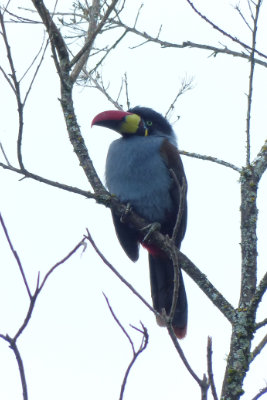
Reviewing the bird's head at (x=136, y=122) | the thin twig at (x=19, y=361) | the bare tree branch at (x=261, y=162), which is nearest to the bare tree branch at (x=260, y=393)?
the thin twig at (x=19, y=361)

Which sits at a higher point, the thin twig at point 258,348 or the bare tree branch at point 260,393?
the thin twig at point 258,348

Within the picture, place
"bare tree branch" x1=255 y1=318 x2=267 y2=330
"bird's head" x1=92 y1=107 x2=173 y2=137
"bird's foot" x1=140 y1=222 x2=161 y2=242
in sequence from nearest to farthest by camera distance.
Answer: "bare tree branch" x1=255 y1=318 x2=267 y2=330
"bird's foot" x1=140 y1=222 x2=161 y2=242
"bird's head" x1=92 y1=107 x2=173 y2=137

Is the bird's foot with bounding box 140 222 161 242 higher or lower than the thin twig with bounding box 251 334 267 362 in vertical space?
higher

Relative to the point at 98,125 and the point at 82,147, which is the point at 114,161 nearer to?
the point at 98,125

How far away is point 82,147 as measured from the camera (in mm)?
3490

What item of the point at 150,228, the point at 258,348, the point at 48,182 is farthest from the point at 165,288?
the point at 258,348

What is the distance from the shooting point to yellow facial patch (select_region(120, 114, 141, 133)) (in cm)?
418

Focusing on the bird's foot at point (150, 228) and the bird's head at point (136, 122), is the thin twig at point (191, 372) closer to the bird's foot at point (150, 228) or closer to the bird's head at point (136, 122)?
the bird's foot at point (150, 228)

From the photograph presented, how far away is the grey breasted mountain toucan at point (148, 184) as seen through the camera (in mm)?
3975

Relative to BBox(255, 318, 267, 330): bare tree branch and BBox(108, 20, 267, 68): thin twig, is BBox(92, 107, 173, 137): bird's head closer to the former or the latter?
BBox(108, 20, 267, 68): thin twig

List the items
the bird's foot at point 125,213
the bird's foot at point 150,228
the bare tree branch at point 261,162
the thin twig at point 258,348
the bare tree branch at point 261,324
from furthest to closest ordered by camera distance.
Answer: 1. the bird's foot at point 125,213
2. the bird's foot at point 150,228
3. the bare tree branch at point 261,162
4. the bare tree branch at point 261,324
5. the thin twig at point 258,348

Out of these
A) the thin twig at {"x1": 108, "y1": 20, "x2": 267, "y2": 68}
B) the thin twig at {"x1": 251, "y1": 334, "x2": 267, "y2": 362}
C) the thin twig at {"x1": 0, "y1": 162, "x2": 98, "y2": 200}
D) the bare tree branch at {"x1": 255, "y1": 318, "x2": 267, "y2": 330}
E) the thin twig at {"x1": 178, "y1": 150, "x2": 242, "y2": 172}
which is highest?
the thin twig at {"x1": 108, "y1": 20, "x2": 267, "y2": 68}

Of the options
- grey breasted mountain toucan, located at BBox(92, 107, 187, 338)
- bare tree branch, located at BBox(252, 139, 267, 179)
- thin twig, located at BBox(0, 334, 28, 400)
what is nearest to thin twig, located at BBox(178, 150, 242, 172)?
bare tree branch, located at BBox(252, 139, 267, 179)

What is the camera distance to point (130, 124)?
4.20 metres
